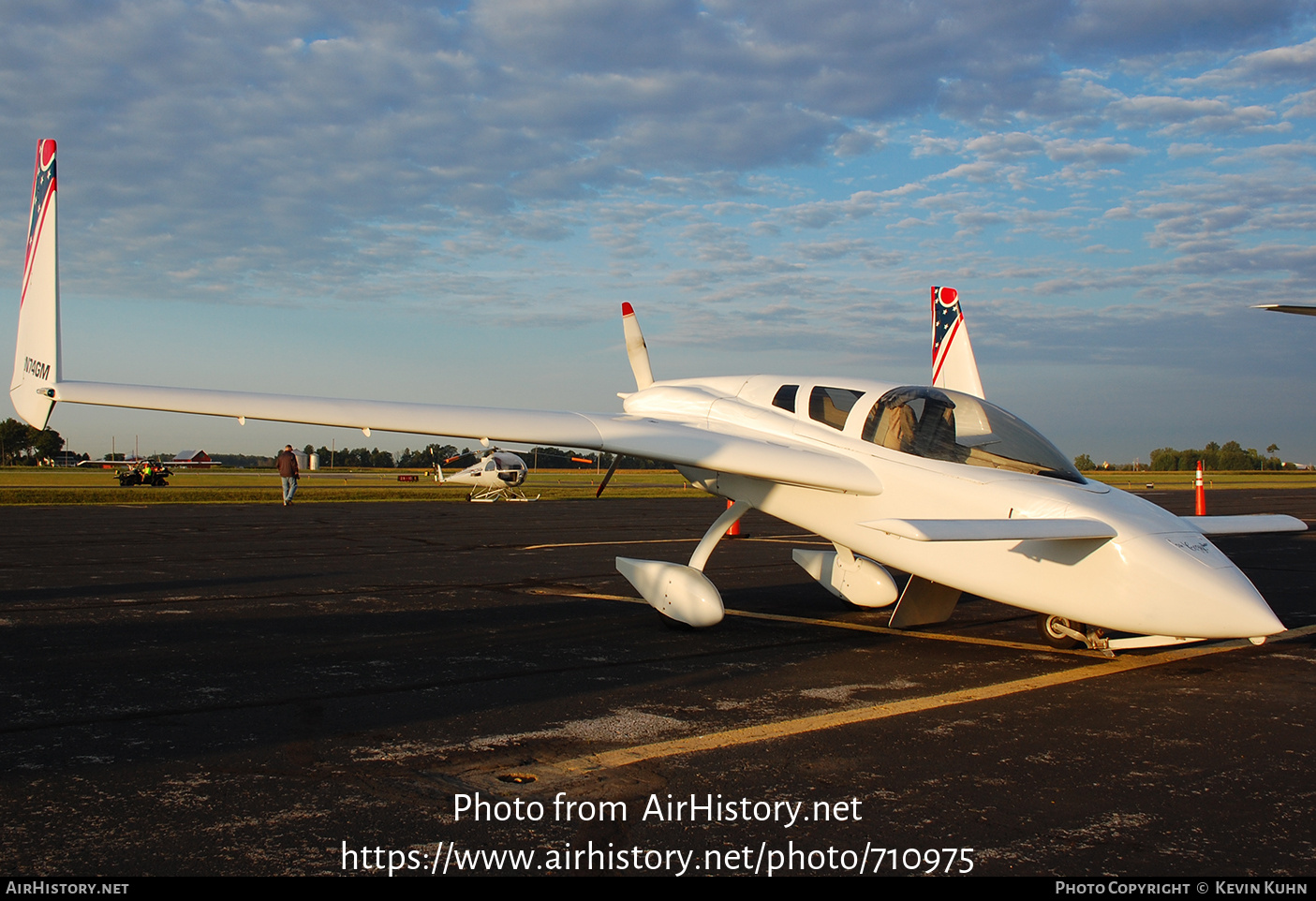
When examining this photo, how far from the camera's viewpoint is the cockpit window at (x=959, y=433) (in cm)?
716

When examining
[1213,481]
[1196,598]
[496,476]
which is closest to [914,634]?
[1196,598]

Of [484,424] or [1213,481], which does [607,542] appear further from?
[1213,481]

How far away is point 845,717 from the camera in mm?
5504

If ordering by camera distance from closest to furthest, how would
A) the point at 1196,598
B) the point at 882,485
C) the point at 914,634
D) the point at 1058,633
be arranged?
the point at 1196,598, the point at 882,485, the point at 1058,633, the point at 914,634

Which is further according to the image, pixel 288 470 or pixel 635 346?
pixel 288 470

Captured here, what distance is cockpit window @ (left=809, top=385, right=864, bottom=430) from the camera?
8.26 metres

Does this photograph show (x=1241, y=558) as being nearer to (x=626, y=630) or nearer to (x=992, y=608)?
(x=992, y=608)

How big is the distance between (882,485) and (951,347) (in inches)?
353

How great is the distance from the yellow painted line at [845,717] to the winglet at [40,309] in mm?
6500

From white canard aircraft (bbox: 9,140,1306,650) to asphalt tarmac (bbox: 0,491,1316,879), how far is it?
523 millimetres

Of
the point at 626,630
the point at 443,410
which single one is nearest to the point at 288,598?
the point at 443,410

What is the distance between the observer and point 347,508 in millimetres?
26062

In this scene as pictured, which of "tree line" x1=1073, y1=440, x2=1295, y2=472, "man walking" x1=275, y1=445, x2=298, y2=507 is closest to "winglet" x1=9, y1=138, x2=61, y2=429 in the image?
"man walking" x1=275, y1=445, x2=298, y2=507

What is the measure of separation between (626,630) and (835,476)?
2436 millimetres
